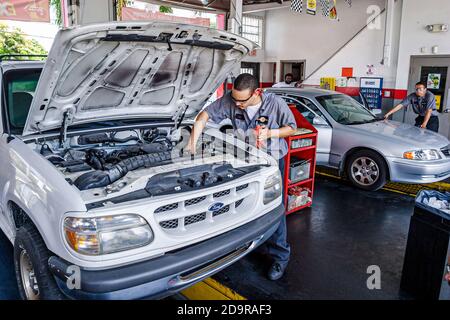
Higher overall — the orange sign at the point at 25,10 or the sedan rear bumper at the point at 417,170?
the orange sign at the point at 25,10

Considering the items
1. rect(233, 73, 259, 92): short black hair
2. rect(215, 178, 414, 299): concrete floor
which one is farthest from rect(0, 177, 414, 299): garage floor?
rect(233, 73, 259, 92): short black hair

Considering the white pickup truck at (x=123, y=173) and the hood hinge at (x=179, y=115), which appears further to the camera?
the hood hinge at (x=179, y=115)

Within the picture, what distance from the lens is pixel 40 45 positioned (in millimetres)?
16547

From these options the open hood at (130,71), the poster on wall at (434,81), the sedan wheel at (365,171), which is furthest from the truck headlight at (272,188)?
the poster on wall at (434,81)

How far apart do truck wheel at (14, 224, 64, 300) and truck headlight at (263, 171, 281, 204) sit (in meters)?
1.39

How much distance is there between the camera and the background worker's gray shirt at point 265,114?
2.95 metres

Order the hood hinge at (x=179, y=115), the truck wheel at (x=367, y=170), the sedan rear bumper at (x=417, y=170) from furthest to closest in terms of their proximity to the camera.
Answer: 1. the truck wheel at (x=367, y=170)
2. the sedan rear bumper at (x=417, y=170)
3. the hood hinge at (x=179, y=115)

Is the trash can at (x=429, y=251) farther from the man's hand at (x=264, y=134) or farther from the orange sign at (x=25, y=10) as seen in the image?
the orange sign at (x=25, y=10)

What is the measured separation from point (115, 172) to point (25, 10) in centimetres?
730

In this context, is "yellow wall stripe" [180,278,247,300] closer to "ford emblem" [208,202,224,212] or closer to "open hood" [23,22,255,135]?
"ford emblem" [208,202,224,212]

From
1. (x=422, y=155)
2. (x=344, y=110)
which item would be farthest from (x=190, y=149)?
(x=344, y=110)

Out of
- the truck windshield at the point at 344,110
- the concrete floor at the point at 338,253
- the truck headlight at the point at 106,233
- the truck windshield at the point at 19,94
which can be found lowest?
the concrete floor at the point at 338,253

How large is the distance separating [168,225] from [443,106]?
895 cm

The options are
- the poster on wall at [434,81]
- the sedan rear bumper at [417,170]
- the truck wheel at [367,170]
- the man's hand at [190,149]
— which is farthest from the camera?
the poster on wall at [434,81]
